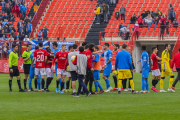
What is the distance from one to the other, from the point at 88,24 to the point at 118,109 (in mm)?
25339

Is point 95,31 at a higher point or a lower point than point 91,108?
higher

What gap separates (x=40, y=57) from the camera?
14.0 meters

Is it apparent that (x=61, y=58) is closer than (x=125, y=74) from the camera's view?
No

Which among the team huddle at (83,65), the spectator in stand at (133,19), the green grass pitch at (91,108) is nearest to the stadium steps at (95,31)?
the spectator in stand at (133,19)

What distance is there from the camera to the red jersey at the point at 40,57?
551 inches

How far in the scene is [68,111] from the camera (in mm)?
9086

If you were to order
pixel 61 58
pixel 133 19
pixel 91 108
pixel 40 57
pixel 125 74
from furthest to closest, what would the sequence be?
pixel 133 19, pixel 40 57, pixel 61 58, pixel 125 74, pixel 91 108

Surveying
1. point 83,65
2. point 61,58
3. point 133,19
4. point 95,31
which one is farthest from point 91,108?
point 95,31

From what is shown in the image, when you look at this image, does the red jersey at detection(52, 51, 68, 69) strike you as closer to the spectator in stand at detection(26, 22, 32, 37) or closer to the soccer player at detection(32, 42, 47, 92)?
the soccer player at detection(32, 42, 47, 92)

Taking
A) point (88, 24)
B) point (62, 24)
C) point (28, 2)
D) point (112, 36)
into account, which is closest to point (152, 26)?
point (112, 36)

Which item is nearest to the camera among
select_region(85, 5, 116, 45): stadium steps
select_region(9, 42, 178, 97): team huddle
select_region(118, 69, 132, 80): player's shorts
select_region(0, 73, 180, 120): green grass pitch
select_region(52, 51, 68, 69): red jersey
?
select_region(0, 73, 180, 120): green grass pitch

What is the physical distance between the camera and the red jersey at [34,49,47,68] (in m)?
14.0

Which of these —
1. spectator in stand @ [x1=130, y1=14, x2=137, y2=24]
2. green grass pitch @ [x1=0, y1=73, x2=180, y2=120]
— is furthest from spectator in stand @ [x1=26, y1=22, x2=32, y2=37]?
green grass pitch @ [x1=0, y1=73, x2=180, y2=120]

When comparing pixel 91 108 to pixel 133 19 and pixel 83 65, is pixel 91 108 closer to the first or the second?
pixel 83 65
